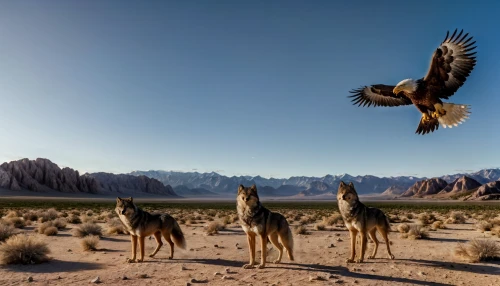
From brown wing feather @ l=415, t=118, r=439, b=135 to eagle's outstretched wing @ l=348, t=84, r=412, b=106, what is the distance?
1387 millimetres

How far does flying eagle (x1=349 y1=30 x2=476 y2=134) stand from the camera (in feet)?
23.3

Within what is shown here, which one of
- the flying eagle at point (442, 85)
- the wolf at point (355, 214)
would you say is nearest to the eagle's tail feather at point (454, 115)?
the flying eagle at point (442, 85)

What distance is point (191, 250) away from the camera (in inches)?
518

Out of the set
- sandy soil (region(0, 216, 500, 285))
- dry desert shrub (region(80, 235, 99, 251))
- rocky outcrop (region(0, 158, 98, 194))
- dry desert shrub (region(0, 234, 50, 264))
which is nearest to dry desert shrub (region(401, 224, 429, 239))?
sandy soil (region(0, 216, 500, 285))

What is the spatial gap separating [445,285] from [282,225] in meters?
4.35

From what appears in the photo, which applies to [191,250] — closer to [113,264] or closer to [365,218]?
[113,264]

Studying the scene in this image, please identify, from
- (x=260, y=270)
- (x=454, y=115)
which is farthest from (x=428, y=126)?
(x=260, y=270)

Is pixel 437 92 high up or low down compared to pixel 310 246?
up

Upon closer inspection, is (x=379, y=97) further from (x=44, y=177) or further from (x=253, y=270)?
(x=44, y=177)

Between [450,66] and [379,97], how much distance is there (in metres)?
2.94

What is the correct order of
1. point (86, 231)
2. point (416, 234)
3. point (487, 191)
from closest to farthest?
point (416, 234), point (86, 231), point (487, 191)

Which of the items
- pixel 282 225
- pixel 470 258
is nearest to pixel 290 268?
pixel 282 225

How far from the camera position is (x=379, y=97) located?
1022 centimetres

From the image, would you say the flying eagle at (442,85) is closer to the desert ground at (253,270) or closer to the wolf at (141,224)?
the desert ground at (253,270)
